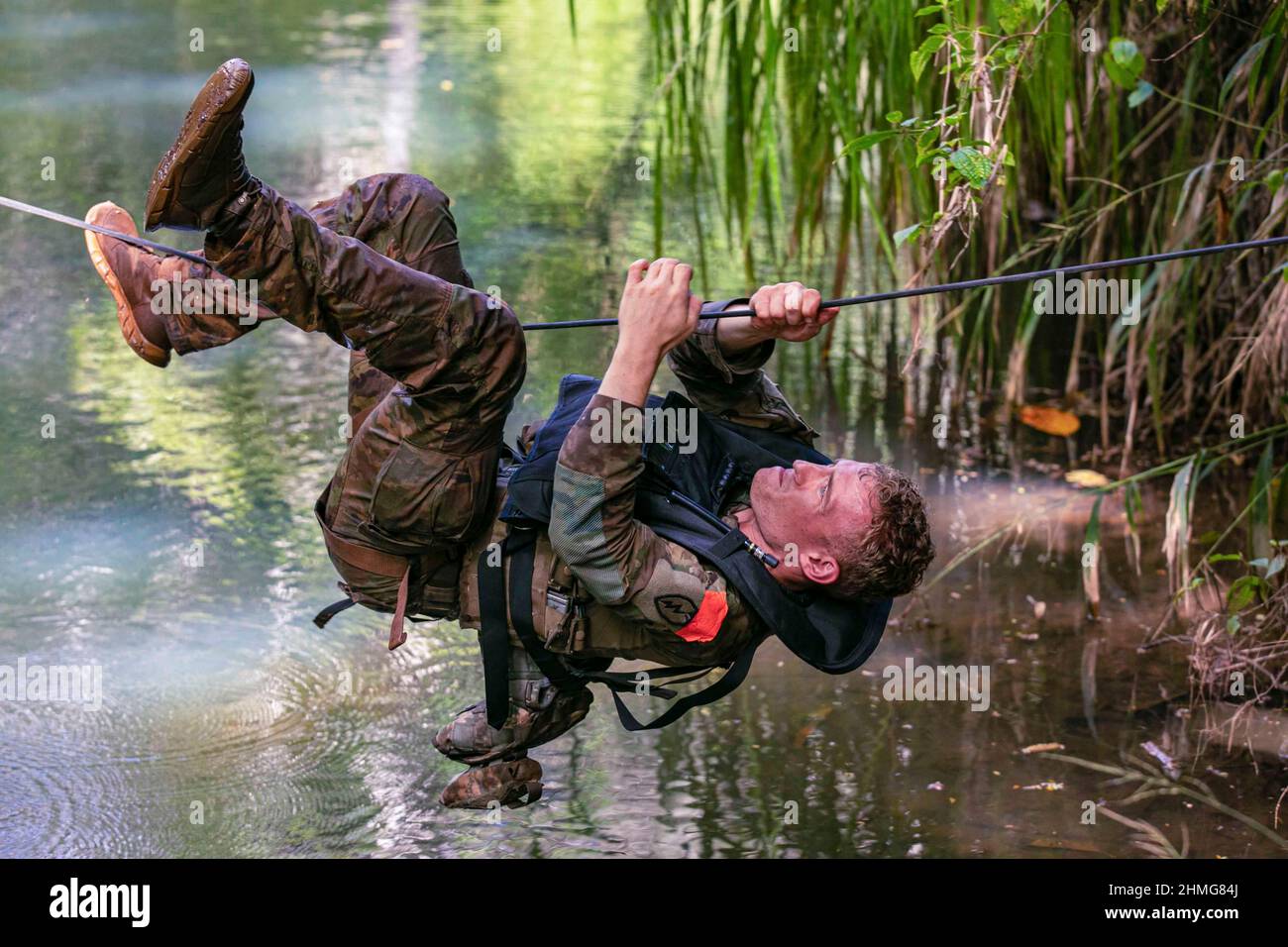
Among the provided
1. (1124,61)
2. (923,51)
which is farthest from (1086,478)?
(923,51)

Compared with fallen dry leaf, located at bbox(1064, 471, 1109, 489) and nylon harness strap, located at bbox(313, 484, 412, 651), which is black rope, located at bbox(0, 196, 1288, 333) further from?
fallen dry leaf, located at bbox(1064, 471, 1109, 489)

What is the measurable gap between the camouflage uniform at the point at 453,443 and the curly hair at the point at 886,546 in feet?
0.63

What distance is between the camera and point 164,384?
541cm

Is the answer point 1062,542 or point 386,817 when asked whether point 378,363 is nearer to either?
point 386,817

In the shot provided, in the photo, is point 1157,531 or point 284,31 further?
point 284,31

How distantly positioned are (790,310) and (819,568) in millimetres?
434

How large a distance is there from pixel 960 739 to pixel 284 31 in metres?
7.09

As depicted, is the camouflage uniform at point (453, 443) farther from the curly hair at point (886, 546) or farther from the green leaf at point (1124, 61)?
the green leaf at point (1124, 61)

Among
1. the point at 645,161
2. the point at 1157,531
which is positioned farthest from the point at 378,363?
the point at 645,161

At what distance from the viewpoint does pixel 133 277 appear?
291 centimetres

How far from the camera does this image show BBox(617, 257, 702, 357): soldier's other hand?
2402mm

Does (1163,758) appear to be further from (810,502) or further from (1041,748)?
(810,502)

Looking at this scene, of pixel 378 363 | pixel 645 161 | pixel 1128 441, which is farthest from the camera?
pixel 645 161

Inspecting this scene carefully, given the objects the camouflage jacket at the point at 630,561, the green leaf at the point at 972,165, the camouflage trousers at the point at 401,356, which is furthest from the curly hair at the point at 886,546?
the camouflage trousers at the point at 401,356
